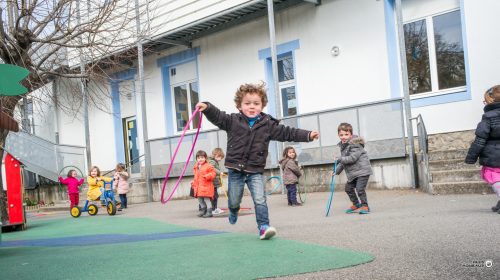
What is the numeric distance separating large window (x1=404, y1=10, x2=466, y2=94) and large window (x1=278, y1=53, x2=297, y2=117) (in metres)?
3.39

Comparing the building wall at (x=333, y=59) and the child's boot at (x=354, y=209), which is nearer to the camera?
the child's boot at (x=354, y=209)

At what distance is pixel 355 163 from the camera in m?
8.30

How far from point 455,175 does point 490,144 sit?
2.99 m

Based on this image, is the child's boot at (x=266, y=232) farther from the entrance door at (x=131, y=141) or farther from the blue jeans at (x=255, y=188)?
the entrance door at (x=131, y=141)

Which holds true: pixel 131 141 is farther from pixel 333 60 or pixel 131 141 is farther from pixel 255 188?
pixel 255 188

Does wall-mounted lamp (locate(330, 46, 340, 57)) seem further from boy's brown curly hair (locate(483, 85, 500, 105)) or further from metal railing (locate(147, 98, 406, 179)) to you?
boy's brown curly hair (locate(483, 85, 500, 105))

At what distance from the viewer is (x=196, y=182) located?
32.3ft

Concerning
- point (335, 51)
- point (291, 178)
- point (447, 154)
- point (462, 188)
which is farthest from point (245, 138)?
point (335, 51)

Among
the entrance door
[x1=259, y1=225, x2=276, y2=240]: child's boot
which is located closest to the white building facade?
the entrance door

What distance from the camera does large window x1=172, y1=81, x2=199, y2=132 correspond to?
17.4 meters

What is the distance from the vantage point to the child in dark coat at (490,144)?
273 inches

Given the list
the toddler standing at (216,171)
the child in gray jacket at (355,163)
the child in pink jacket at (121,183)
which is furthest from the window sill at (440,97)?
the child in pink jacket at (121,183)

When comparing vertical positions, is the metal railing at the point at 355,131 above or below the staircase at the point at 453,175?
above

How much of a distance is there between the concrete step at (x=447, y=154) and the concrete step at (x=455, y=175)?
0.86 meters
